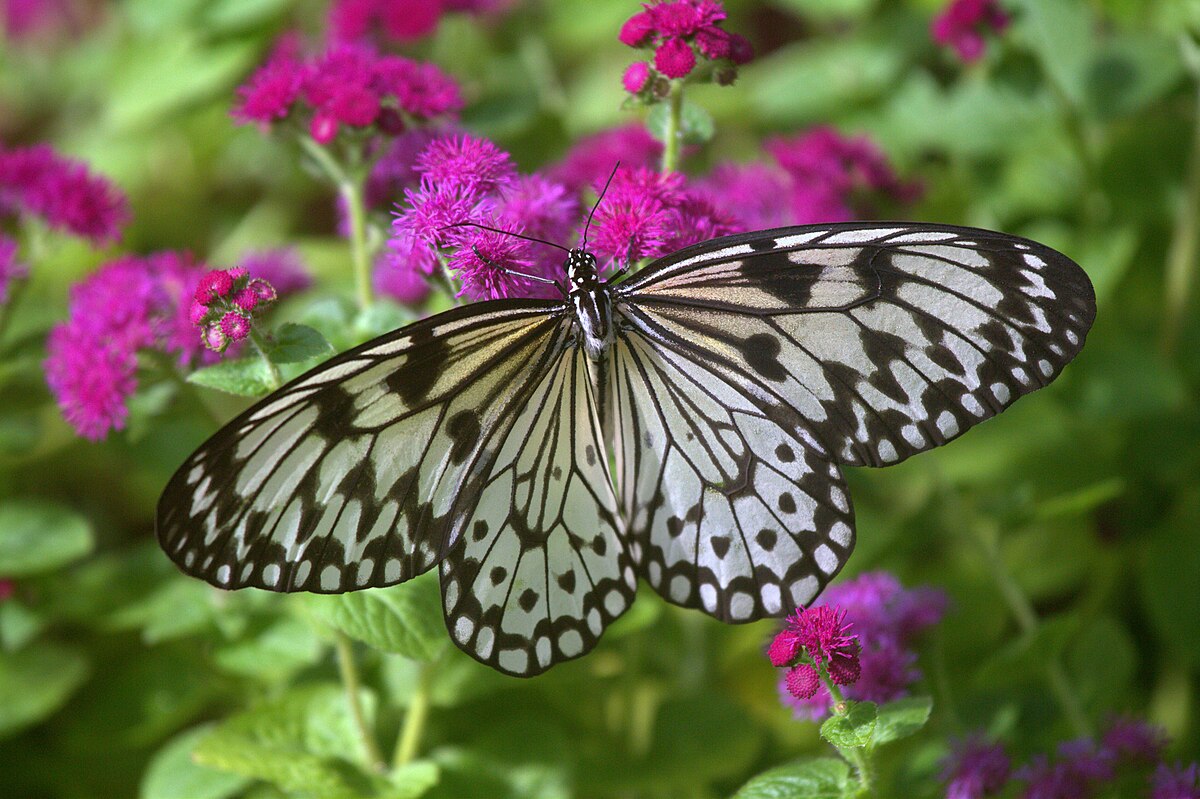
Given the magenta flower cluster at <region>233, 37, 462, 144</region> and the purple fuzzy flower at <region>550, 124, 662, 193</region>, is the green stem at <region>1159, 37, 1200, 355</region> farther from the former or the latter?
the magenta flower cluster at <region>233, 37, 462, 144</region>

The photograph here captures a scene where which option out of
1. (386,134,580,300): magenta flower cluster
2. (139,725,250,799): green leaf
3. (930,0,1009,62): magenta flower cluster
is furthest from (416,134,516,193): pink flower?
(930,0,1009,62): magenta flower cluster

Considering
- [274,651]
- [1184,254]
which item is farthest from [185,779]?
[1184,254]

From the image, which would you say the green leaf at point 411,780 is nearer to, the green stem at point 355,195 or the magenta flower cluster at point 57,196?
the green stem at point 355,195

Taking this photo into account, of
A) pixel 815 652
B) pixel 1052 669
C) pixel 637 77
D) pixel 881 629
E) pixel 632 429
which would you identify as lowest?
pixel 1052 669

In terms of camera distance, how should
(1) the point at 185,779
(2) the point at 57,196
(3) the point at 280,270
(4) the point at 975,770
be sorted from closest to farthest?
1. (4) the point at 975,770
2. (1) the point at 185,779
3. (2) the point at 57,196
4. (3) the point at 280,270

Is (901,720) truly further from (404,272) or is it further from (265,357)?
(404,272)

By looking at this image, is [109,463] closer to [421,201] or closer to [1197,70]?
[421,201]

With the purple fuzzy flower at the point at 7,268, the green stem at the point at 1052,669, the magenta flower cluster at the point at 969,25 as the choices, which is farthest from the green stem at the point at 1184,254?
the purple fuzzy flower at the point at 7,268
